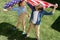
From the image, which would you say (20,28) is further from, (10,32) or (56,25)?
(56,25)

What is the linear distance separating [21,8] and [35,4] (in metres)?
0.94

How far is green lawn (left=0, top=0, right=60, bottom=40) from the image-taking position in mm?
11367

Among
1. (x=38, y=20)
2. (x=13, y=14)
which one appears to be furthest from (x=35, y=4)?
(x=13, y=14)

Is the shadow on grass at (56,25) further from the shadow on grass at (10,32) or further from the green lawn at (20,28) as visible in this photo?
the shadow on grass at (10,32)

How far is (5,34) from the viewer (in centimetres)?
1149

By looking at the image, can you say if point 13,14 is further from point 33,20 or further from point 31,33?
point 33,20

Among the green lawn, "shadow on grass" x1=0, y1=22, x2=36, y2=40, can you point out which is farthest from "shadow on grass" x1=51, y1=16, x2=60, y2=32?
"shadow on grass" x1=0, y1=22, x2=36, y2=40

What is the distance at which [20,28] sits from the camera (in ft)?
38.9

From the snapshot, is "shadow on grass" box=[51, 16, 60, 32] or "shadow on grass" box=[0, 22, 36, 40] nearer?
"shadow on grass" box=[0, 22, 36, 40]

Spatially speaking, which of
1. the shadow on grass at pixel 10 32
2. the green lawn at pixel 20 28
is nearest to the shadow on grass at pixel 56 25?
the green lawn at pixel 20 28

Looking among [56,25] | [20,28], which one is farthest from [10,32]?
[56,25]

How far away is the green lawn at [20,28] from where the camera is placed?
37.3 ft

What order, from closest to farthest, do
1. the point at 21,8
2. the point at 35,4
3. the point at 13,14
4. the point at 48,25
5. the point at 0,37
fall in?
1. the point at 35,4
2. the point at 21,8
3. the point at 0,37
4. the point at 48,25
5. the point at 13,14

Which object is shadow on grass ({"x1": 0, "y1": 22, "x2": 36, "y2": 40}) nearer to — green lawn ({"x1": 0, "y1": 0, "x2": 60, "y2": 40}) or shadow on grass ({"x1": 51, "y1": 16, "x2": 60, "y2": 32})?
green lawn ({"x1": 0, "y1": 0, "x2": 60, "y2": 40})
